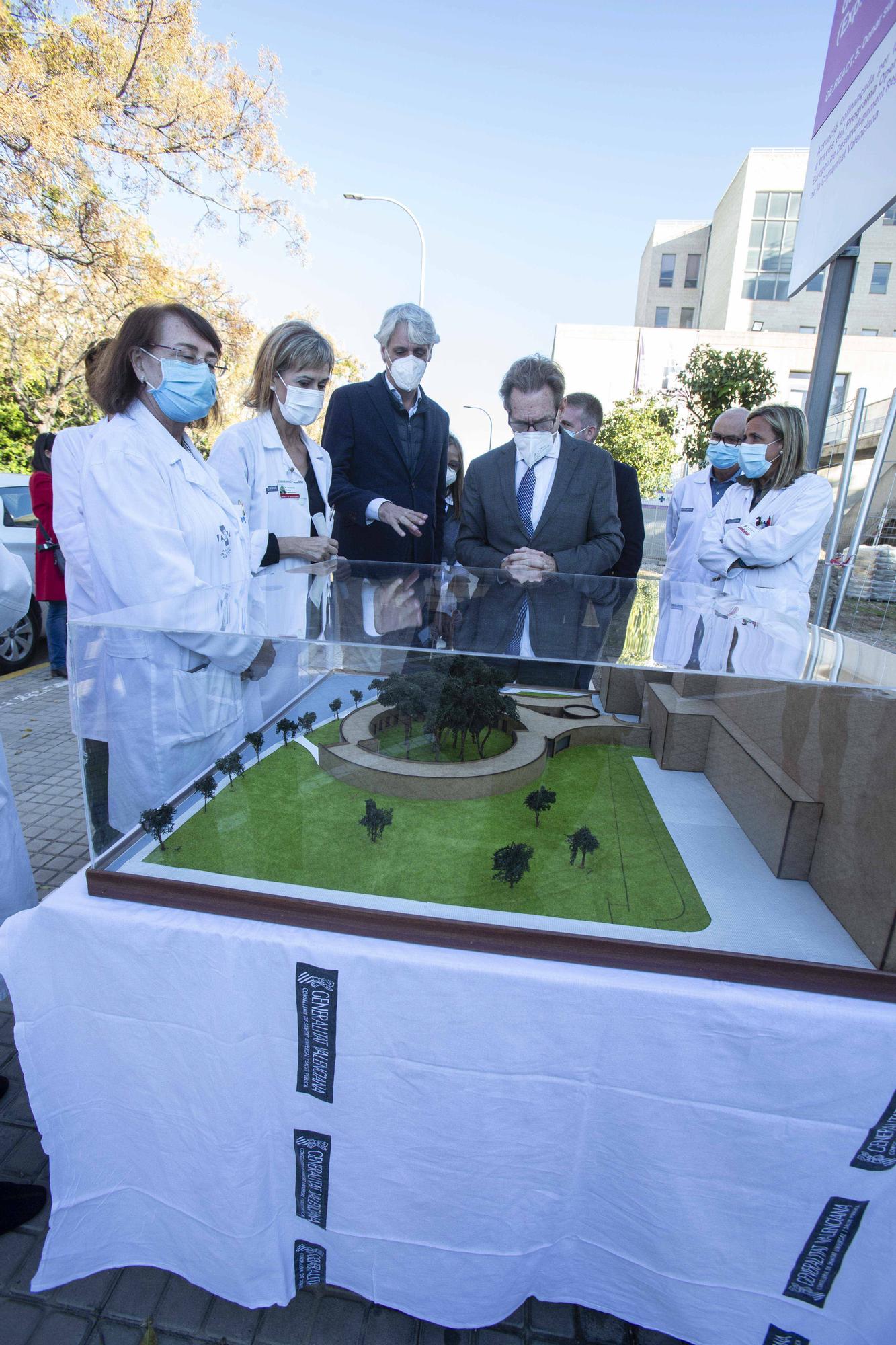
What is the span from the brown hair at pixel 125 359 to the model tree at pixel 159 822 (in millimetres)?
1227

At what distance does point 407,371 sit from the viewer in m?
3.19

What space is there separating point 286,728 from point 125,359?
1321 mm

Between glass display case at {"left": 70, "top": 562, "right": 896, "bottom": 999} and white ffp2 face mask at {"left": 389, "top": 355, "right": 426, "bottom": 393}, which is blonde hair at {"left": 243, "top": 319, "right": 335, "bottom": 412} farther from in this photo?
glass display case at {"left": 70, "top": 562, "right": 896, "bottom": 999}

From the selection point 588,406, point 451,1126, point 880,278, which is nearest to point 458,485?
point 588,406

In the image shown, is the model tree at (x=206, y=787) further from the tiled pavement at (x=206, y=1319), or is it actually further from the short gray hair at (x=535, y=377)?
the short gray hair at (x=535, y=377)

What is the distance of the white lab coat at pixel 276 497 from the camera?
6.91 ft

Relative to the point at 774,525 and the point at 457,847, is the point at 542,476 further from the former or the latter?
the point at 457,847

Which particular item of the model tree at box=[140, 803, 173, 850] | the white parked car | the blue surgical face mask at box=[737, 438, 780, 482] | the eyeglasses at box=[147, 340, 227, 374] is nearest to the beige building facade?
the blue surgical face mask at box=[737, 438, 780, 482]

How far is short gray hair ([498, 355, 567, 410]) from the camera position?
2.75 m

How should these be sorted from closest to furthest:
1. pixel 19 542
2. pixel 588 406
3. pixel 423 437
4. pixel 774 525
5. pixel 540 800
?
pixel 540 800 < pixel 774 525 < pixel 423 437 < pixel 588 406 < pixel 19 542

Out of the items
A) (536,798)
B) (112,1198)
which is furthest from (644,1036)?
(112,1198)

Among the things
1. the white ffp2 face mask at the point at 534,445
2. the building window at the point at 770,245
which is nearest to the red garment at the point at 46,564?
the white ffp2 face mask at the point at 534,445

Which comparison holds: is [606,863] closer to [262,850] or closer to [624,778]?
[624,778]

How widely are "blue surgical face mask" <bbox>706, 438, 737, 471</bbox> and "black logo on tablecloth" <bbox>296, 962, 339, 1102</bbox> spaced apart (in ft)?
13.6
